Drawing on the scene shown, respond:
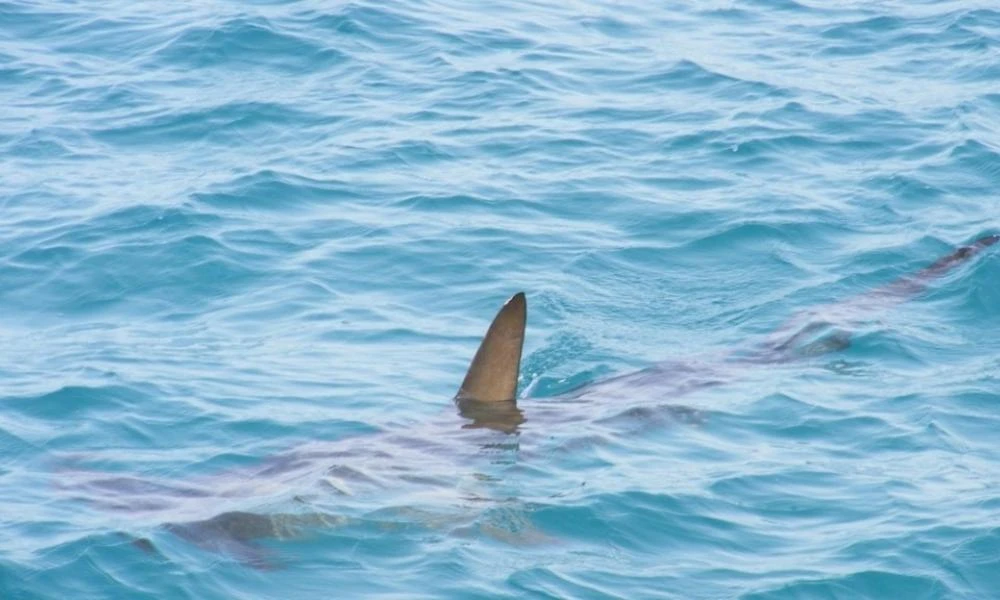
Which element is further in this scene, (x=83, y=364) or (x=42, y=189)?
(x=42, y=189)

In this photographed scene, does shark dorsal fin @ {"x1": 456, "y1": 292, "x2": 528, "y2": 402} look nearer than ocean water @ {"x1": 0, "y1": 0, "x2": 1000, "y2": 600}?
No

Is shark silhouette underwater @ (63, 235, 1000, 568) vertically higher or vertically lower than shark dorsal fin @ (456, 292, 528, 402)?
lower

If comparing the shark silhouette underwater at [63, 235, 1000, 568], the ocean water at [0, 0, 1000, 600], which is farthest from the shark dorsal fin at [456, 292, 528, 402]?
the ocean water at [0, 0, 1000, 600]

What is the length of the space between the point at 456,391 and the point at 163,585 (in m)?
3.16

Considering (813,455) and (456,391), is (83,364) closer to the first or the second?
(456,391)

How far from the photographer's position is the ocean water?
26.3 ft

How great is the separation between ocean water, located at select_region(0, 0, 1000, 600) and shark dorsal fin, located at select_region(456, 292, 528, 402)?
0.27 metres

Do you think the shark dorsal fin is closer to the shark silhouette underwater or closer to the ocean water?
the shark silhouette underwater

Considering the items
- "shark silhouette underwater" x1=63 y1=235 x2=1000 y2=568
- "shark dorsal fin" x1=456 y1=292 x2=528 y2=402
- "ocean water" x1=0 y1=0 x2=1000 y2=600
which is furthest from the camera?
"shark dorsal fin" x1=456 y1=292 x2=528 y2=402

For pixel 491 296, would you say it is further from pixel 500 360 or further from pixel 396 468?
pixel 396 468

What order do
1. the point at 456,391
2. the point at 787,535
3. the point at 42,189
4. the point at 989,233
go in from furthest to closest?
1. the point at 42,189
2. the point at 989,233
3. the point at 456,391
4. the point at 787,535

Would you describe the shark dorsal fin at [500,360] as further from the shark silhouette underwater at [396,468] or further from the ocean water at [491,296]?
the ocean water at [491,296]

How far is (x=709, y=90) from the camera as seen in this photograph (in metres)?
16.8

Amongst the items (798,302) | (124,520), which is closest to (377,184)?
(798,302)
